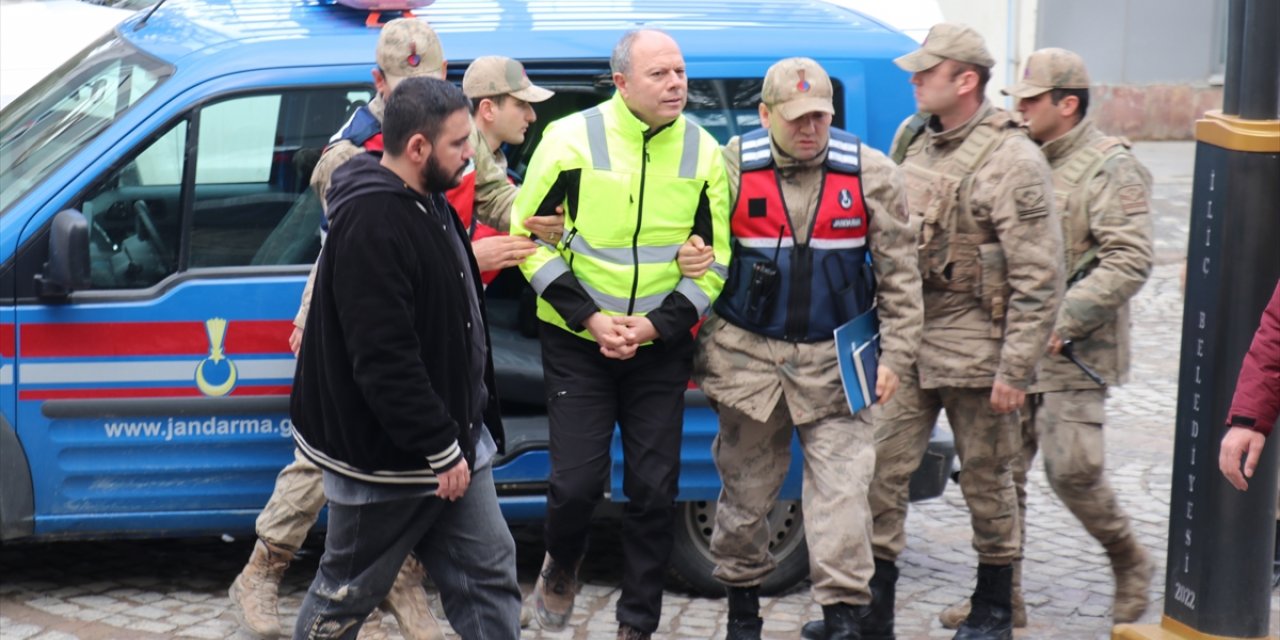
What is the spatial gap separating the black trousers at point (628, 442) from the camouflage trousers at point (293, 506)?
74 cm

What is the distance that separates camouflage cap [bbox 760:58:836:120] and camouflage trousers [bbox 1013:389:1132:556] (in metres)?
1.28

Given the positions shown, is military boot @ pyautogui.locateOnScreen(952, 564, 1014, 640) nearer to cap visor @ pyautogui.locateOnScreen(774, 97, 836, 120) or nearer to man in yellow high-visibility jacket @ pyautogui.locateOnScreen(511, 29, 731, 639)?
man in yellow high-visibility jacket @ pyautogui.locateOnScreen(511, 29, 731, 639)

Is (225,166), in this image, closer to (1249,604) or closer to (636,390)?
(636,390)

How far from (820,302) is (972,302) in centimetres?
54

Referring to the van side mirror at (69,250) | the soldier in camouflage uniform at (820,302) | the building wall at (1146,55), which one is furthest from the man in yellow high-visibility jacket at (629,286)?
the building wall at (1146,55)

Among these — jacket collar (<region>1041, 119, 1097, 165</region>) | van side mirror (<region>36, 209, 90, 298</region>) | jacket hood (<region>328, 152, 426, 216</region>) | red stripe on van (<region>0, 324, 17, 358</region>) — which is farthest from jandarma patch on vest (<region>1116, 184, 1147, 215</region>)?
red stripe on van (<region>0, 324, 17, 358</region>)

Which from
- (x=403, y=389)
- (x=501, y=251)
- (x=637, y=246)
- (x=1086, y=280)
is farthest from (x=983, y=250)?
(x=403, y=389)

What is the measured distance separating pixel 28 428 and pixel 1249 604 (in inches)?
141

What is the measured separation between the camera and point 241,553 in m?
6.20

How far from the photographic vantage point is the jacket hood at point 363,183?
386 centimetres

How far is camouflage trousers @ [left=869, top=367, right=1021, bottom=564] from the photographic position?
514 cm

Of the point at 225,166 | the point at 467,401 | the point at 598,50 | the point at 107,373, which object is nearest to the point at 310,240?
the point at 225,166

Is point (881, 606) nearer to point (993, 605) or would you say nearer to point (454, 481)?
point (993, 605)

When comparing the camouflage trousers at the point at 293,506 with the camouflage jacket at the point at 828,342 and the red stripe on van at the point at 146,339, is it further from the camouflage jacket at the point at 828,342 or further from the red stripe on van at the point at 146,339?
the camouflage jacket at the point at 828,342
